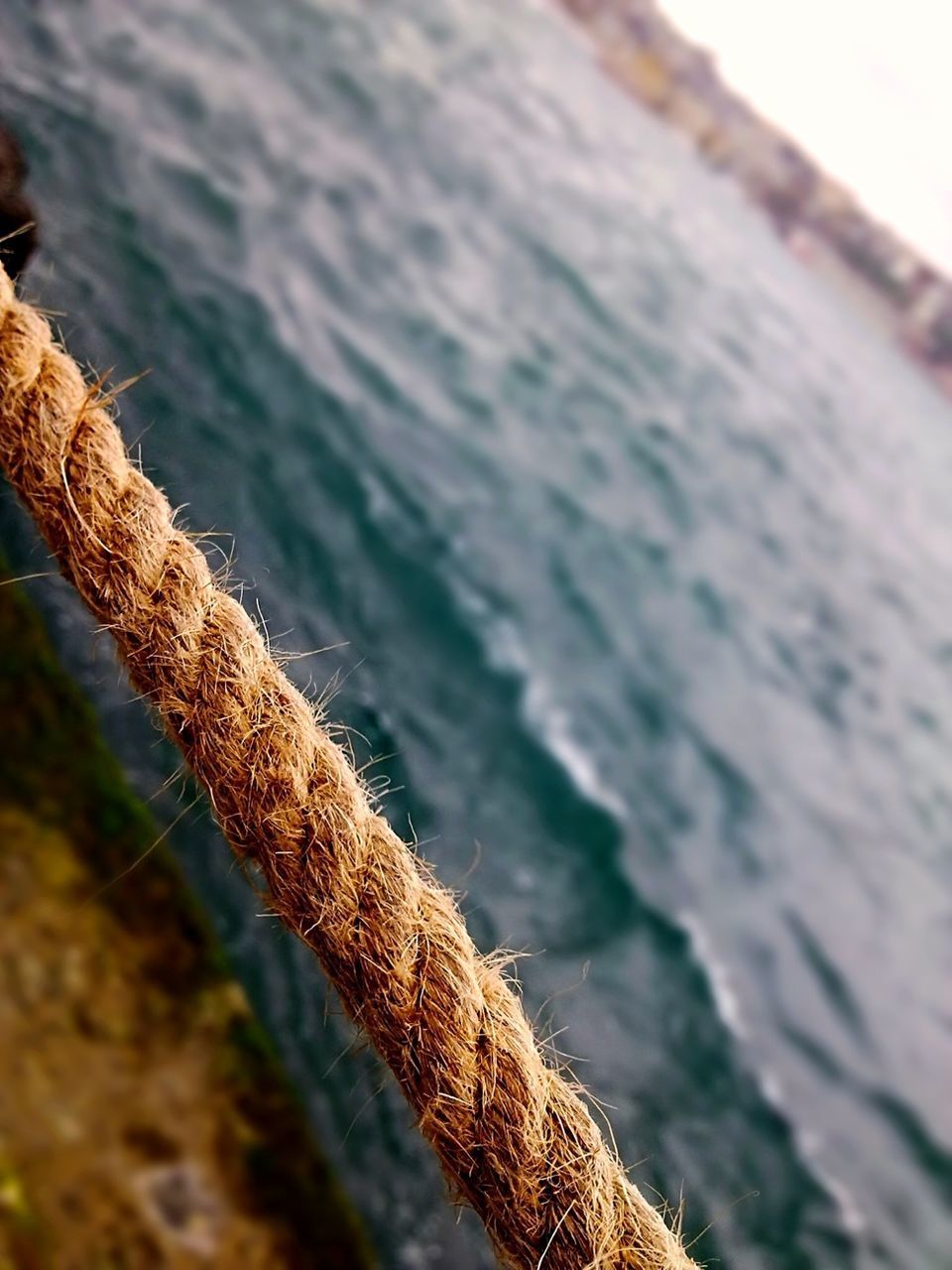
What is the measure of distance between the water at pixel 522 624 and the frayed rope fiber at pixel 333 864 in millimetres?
379

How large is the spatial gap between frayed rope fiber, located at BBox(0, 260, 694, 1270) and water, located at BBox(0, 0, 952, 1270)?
0.38m

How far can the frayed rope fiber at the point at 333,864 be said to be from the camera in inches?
55.2

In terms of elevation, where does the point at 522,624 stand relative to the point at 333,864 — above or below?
below

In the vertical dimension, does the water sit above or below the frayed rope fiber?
below

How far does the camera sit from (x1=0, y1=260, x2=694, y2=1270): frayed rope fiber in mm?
1402

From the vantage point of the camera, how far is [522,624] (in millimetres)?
7160

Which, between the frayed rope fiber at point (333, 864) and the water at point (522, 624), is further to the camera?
the water at point (522, 624)

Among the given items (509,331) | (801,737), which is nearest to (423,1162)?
(801,737)

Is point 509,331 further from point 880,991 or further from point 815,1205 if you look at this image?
point 815,1205

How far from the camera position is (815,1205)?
4.42m

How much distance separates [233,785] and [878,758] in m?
10.4

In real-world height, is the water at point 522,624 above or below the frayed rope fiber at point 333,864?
below

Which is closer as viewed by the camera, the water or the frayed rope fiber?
the frayed rope fiber

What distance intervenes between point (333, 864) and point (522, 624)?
5735mm
